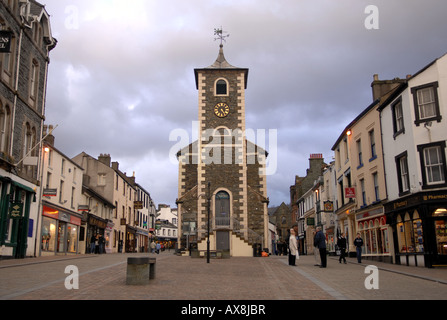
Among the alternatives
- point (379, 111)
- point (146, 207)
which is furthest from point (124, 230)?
point (379, 111)

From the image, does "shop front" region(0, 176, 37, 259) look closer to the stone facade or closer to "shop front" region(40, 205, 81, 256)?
the stone facade

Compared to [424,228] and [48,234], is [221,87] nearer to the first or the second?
[48,234]

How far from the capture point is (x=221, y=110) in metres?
40.7

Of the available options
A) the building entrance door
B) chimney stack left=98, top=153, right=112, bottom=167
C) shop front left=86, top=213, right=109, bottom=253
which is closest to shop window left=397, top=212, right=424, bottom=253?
the building entrance door

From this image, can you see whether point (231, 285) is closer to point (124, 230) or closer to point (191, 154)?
point (191, 154)

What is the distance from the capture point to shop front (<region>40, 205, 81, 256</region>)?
28.4 metres

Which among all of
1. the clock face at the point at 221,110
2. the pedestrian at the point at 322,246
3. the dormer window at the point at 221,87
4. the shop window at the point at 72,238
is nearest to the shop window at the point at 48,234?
the shop window at the point at 72,238

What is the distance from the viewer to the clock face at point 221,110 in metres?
40.6

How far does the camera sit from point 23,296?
8641 millimetres

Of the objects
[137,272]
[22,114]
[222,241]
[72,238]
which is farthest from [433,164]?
[72,238]

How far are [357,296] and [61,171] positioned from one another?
91.7ft

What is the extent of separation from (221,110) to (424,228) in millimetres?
25095

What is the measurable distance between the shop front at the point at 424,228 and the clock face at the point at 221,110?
2243cm

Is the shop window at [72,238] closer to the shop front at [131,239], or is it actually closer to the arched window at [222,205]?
the arched window at [222,205]
